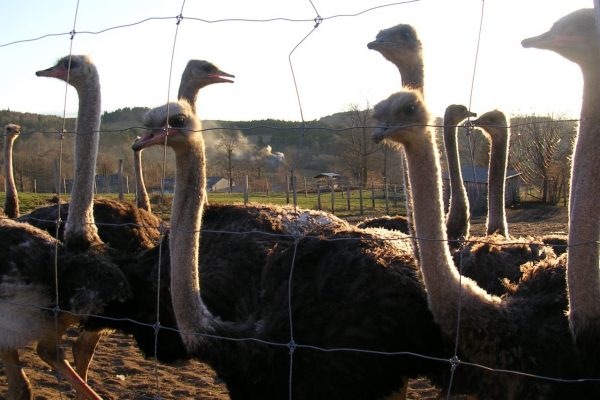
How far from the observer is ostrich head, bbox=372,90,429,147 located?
2.78 metres

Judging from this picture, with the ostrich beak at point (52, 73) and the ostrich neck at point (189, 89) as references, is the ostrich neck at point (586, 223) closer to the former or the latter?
the ostrich beak at point (52, 73)

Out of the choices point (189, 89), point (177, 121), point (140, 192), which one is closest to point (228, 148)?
point (140, 192)

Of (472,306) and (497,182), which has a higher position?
(497,182)

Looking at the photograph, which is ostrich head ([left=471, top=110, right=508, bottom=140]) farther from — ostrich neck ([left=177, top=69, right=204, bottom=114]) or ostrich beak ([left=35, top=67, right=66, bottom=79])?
ostrich beak ([left=35, top=67, right=66, bottom=79])

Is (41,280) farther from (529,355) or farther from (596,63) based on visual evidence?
(596,63)

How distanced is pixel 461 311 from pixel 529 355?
284 mm

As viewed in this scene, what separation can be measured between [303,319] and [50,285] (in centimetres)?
169

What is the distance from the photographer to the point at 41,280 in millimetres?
4082

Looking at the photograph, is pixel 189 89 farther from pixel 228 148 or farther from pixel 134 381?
pixel 228 148

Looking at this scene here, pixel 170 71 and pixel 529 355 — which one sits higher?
pixel 170 71

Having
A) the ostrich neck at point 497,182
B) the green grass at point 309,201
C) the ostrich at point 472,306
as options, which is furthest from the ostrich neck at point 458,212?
the green grass at point 309,201

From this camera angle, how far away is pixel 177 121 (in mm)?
3182

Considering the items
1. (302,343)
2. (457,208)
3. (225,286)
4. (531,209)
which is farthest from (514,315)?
(531,209)

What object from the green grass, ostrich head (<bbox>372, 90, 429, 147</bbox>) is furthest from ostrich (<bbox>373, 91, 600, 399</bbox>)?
the green grass
